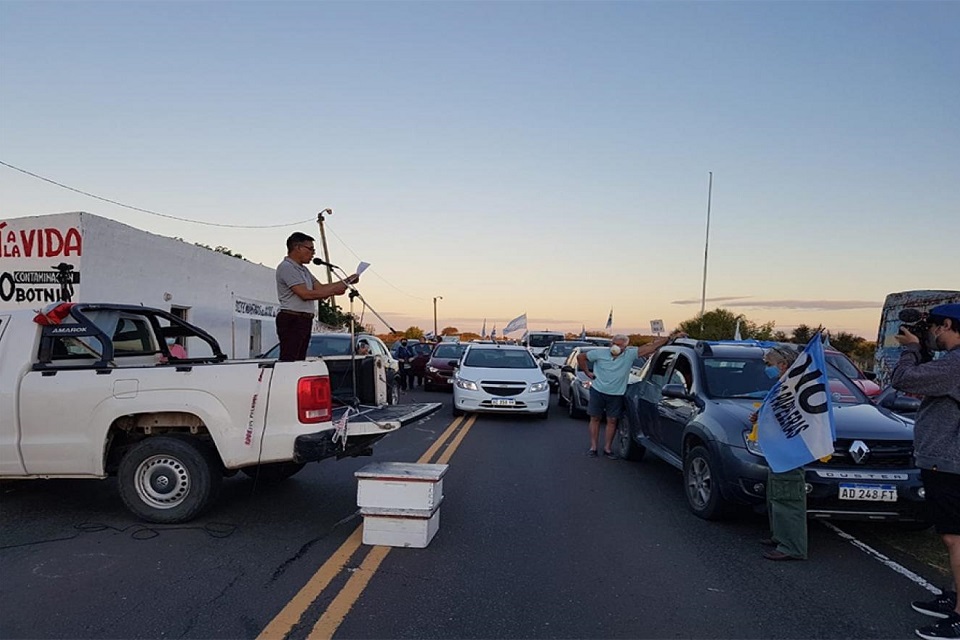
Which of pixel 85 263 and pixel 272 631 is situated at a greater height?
pixel 85 263

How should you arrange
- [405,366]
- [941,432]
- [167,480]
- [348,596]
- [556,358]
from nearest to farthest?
[941,432], [348,596], [167,480], [556,358], [405,366]

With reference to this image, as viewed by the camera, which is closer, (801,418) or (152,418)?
(801,418)

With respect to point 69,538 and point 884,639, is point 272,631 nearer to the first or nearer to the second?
point 69,538

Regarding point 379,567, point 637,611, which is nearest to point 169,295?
point 379,567

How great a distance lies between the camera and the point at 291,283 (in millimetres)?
6781

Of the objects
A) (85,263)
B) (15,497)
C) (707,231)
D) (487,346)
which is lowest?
(15,497)

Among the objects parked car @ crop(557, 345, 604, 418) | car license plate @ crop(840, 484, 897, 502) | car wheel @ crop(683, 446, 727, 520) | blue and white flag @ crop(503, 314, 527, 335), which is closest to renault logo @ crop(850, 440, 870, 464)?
car license plate @ crop(840, 484, 897, 502)

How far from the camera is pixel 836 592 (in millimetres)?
4777

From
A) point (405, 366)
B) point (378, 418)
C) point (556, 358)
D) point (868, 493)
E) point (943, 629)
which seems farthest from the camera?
point (405, 366)

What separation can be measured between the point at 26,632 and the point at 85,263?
14332 millimetres

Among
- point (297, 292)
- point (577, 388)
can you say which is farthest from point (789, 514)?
point (577, 388)

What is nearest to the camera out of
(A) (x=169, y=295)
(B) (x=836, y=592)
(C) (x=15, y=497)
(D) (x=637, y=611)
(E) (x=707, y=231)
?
(D) (x=637, y=611)

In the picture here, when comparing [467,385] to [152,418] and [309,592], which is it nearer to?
[152,418]

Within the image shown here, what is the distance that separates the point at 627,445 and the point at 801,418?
448 cm
